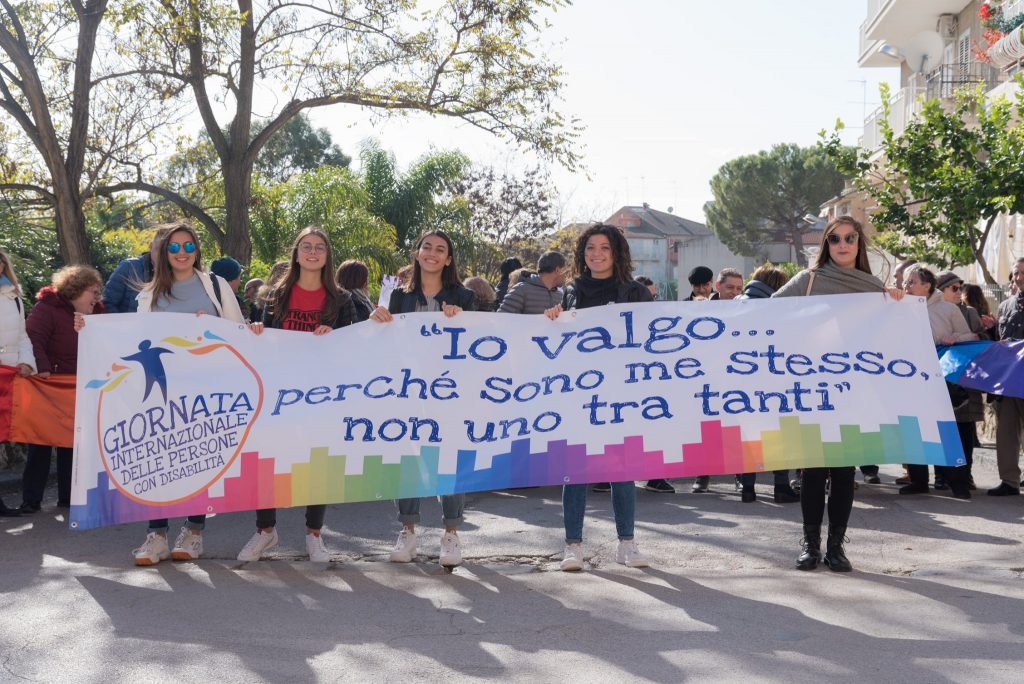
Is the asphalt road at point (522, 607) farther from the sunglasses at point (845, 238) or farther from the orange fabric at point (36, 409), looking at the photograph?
the sunglasses at point (845, 238)

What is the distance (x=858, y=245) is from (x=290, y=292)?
3215 millimetres

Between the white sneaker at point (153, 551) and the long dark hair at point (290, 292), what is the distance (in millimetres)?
1351

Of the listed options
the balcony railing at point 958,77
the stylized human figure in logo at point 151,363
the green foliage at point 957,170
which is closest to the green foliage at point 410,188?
the balcony railing at point 958,77

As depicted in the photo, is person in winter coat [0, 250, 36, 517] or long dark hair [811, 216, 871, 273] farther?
person in winter coat [0, 250, 36, 517]

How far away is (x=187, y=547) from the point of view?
20.8 feet

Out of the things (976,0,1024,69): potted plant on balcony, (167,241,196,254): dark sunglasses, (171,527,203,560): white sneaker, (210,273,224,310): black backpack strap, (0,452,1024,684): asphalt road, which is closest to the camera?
(0,452,1024,684): asphalt road

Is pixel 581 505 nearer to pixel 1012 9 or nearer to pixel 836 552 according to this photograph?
pixel 836 552

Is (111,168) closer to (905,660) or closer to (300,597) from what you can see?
(300,597)

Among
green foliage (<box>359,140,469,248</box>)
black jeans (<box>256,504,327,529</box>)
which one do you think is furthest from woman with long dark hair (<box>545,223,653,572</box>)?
green foliage (<box>359,140,469,248</box>)

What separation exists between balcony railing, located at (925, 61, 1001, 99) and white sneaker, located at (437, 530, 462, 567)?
21.1 meters

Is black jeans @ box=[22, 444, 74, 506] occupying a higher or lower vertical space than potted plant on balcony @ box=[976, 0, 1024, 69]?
lower

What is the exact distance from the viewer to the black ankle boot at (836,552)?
6.00 meters

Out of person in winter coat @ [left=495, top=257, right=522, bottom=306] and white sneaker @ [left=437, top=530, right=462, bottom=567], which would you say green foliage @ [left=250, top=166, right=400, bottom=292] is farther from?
white sneaker @ [left=437, top=530, right=462, bottom=567]

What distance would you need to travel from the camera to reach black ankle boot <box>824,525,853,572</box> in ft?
19.7
